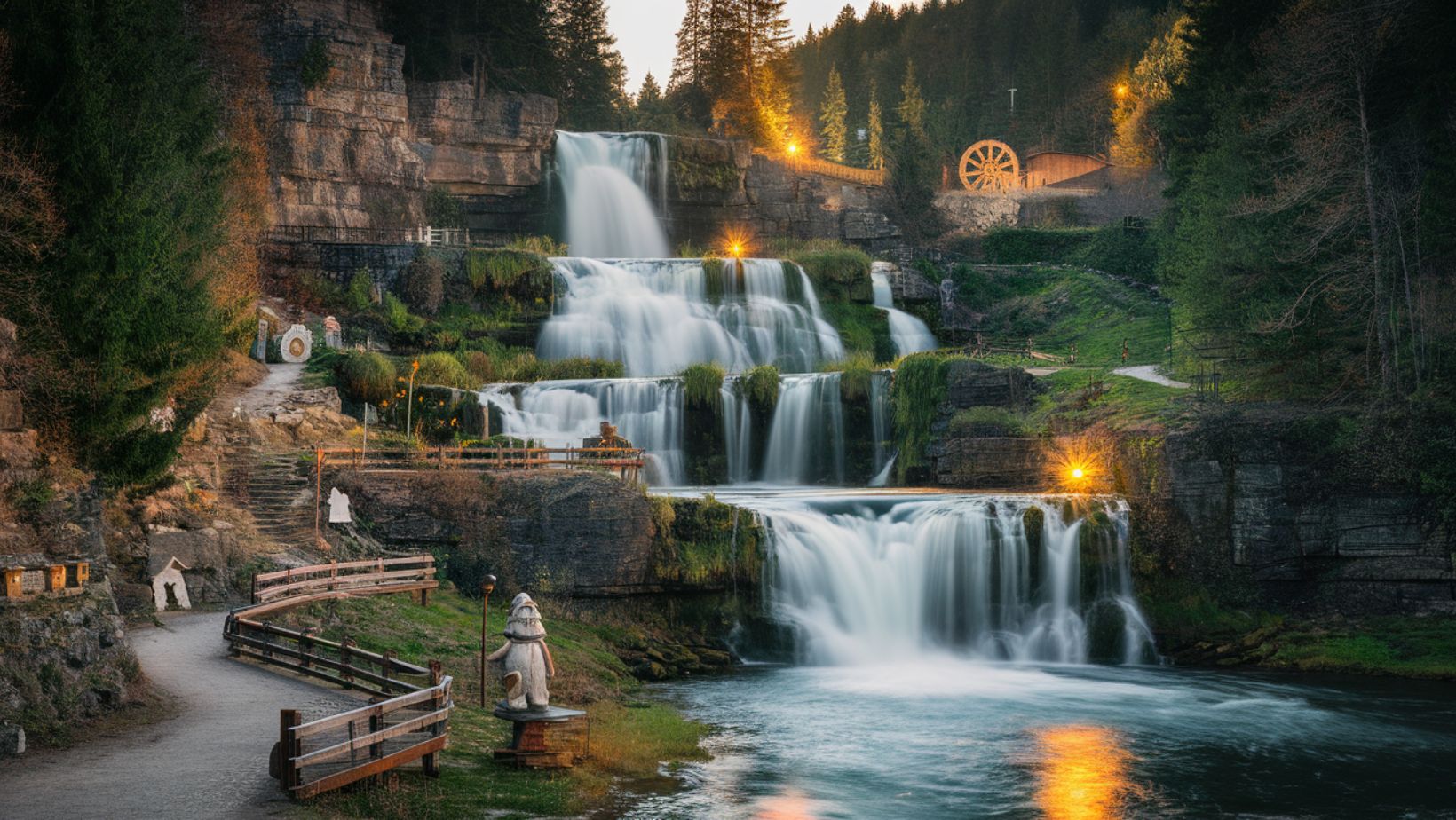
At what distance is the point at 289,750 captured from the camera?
14.2 m

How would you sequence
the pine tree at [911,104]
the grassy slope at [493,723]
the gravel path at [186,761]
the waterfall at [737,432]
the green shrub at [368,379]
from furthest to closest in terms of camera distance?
the pine tree at [911,104] < the waterfall at [737,432] < the green shrub at [368,379] < the grassy slope at [493,723] < the gravel path at [186,761]

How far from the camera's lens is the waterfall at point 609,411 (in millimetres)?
41219

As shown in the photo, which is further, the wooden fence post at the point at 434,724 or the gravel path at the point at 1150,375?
the gravel path at the point at 1150,375

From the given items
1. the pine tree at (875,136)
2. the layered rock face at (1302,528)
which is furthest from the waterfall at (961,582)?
the pine tree at (875,136)

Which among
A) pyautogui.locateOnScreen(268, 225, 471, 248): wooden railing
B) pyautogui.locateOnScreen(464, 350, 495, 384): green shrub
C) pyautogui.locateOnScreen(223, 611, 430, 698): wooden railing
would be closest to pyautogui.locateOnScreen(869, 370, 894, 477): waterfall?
pyautogui.locateOnScreen(464, 350, 495, 384): green shrub

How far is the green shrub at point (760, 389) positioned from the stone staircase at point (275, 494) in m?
15.8

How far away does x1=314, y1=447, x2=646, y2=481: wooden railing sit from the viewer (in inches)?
1273

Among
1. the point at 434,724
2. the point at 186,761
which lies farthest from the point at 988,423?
the point at 186,761

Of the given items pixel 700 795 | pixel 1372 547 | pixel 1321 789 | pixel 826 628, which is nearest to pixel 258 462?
pixel 826 628

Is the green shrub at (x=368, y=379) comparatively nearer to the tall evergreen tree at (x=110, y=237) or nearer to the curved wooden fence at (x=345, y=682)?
the curved wooden fence at (x=345, y=682)

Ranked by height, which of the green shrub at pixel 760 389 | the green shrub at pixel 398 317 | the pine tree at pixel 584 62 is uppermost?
the pine tree at pixel 584 62

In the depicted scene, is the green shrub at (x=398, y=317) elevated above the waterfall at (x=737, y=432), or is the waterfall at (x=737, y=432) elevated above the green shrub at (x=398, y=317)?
the green shrub at (x=398, y=317)

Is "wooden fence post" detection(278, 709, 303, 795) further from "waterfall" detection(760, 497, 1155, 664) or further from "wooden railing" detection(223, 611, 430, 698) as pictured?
"waterfall" detection(760, 497, 1155, 664)

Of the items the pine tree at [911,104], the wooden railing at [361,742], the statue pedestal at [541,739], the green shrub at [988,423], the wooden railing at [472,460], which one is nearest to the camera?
the wooden railing at [361,742]
